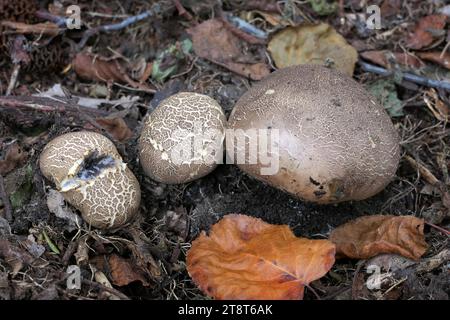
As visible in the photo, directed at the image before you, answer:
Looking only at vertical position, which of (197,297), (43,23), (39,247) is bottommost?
(197,297)

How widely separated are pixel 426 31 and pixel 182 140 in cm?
217

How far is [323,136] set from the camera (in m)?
2.71

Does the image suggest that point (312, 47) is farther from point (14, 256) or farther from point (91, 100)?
point (14, 256)

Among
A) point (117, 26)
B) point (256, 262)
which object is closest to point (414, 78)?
point (256, 262)

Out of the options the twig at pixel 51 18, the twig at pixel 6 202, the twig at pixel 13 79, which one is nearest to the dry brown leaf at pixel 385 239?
the twig at pixel 6 202

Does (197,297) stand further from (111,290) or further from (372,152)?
(372,152)

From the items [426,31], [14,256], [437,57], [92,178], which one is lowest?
[14,256]

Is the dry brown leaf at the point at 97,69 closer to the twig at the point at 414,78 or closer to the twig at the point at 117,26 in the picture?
the twig at the point at 117,26

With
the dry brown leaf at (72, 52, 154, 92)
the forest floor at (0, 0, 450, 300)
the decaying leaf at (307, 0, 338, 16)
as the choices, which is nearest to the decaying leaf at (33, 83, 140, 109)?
the forest floor at (0, 0, 450, 300)

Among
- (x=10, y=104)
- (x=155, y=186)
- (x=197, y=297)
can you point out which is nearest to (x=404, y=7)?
(x=155, y=186)

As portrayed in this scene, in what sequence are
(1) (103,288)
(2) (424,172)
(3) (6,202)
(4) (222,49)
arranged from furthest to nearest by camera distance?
(4) (222,49), (2) (424,172), (3) (6,202), (1) (103,288)

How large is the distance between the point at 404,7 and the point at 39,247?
10.5 ft

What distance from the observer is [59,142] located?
116 inches

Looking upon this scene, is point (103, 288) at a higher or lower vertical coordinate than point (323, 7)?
lower
